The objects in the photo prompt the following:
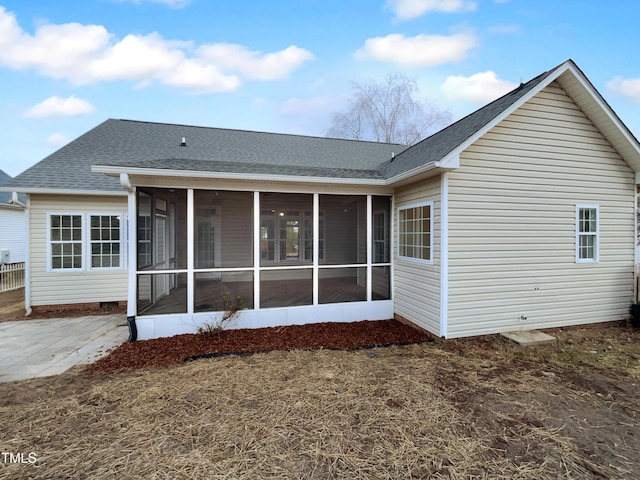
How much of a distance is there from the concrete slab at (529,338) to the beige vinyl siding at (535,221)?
A: 5.7 inches

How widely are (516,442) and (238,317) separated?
453cm

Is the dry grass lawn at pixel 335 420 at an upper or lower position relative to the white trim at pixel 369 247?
lower

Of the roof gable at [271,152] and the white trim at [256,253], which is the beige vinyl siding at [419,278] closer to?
the roof gable at [271,152]

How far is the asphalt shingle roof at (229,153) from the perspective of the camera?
5523mm

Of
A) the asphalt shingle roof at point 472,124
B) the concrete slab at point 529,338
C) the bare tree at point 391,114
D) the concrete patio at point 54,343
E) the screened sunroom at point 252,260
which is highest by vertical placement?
the bare tree at point 391,114

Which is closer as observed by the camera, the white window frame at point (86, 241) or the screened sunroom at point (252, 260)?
the screened sunroom at point (252, 260)

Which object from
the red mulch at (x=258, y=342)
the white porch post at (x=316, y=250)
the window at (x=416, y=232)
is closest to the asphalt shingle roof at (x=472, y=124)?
the window at (x=416, y=232)

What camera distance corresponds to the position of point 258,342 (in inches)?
202

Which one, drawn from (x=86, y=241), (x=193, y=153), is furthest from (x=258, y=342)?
(x=193, y=153)

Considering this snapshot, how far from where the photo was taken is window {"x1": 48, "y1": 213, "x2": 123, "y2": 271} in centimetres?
718

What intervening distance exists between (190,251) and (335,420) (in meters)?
3.89

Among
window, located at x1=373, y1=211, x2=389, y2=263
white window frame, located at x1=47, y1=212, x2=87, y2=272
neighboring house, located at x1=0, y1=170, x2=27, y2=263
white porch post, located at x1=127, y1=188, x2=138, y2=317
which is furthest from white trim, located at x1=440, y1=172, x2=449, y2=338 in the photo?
neighboring house, located at x1=0, y1=170, x2=27, y2=263

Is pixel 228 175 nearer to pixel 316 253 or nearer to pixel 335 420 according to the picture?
pixel 316 253

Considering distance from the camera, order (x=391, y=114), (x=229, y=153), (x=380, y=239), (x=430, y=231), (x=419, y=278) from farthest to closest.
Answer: (x=391, y=114) < (x=229, y=153) < (x=380, y=239) < (x=419, y=278) < (x=430, y=231)
